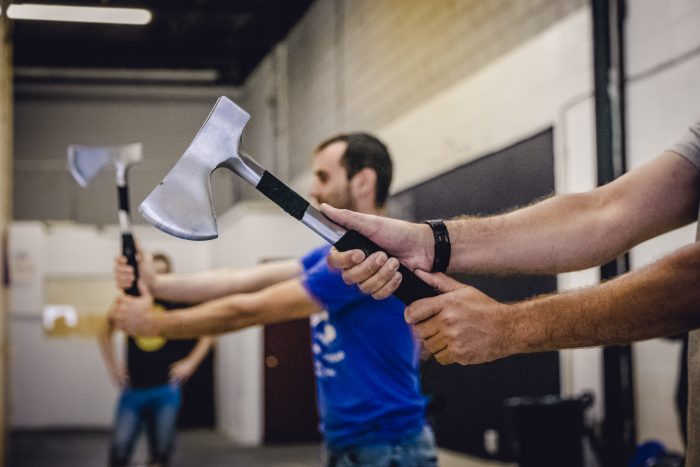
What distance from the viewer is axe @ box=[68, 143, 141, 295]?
247 cm

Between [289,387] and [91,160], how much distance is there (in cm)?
666

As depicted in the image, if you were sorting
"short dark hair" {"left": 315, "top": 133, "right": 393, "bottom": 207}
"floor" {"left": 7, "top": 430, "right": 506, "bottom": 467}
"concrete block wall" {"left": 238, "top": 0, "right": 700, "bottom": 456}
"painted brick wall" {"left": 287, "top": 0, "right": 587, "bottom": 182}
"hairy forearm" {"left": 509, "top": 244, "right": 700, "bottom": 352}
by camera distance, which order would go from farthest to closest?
1. "floor" {"left": 7, "top": 430, "right": 506, "bottom": 467}
2. "painted brick wall" {"left": 287, "top": 0, "right": 587, "bottom": 182}
3. "concrete block wall" {"left": 238, "top": 0, "right": 700, "bottom": 456}
4. "short dark hair" {"left": 315, "top": 133, "right": 393, "bottom": 207}
5. "hairy forearm" {"left": 509, "top": 244, "right": 700, "bottom": 352}

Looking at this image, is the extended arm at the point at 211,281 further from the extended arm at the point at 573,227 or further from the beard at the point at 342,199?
the extended arm at the point at 573,227

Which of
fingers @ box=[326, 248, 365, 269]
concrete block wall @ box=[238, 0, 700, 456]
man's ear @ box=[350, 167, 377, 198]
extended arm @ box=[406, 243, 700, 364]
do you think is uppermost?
concrete block wall @ box=[238, 0, 700, 456]

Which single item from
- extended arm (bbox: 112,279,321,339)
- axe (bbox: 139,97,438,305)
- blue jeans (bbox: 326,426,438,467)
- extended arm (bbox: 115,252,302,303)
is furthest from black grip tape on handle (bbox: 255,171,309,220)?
extended arm (bbox: 115,252,302,303)

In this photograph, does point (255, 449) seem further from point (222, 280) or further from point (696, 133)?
point (696, 133)

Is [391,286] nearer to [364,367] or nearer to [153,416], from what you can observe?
[364,367]

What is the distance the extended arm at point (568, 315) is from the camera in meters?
1.30

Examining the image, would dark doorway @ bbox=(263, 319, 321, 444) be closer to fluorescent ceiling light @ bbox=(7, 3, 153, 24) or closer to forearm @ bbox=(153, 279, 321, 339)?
fluorescent ceiling light @ bbox=(7, 3, 153, 24)

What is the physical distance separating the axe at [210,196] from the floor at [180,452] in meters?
6.04

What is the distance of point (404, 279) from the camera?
60.0 inches

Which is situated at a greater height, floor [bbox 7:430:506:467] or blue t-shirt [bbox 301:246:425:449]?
blue t-shirt [bbox 301:246:425:449]

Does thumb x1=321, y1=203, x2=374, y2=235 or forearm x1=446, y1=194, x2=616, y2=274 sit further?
forearm x1=446, y1=194, x2=616, y2=274

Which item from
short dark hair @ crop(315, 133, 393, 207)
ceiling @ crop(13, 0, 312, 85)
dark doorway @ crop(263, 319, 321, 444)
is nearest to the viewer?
short dark hair @ crop(315, 133, 393, 207)
